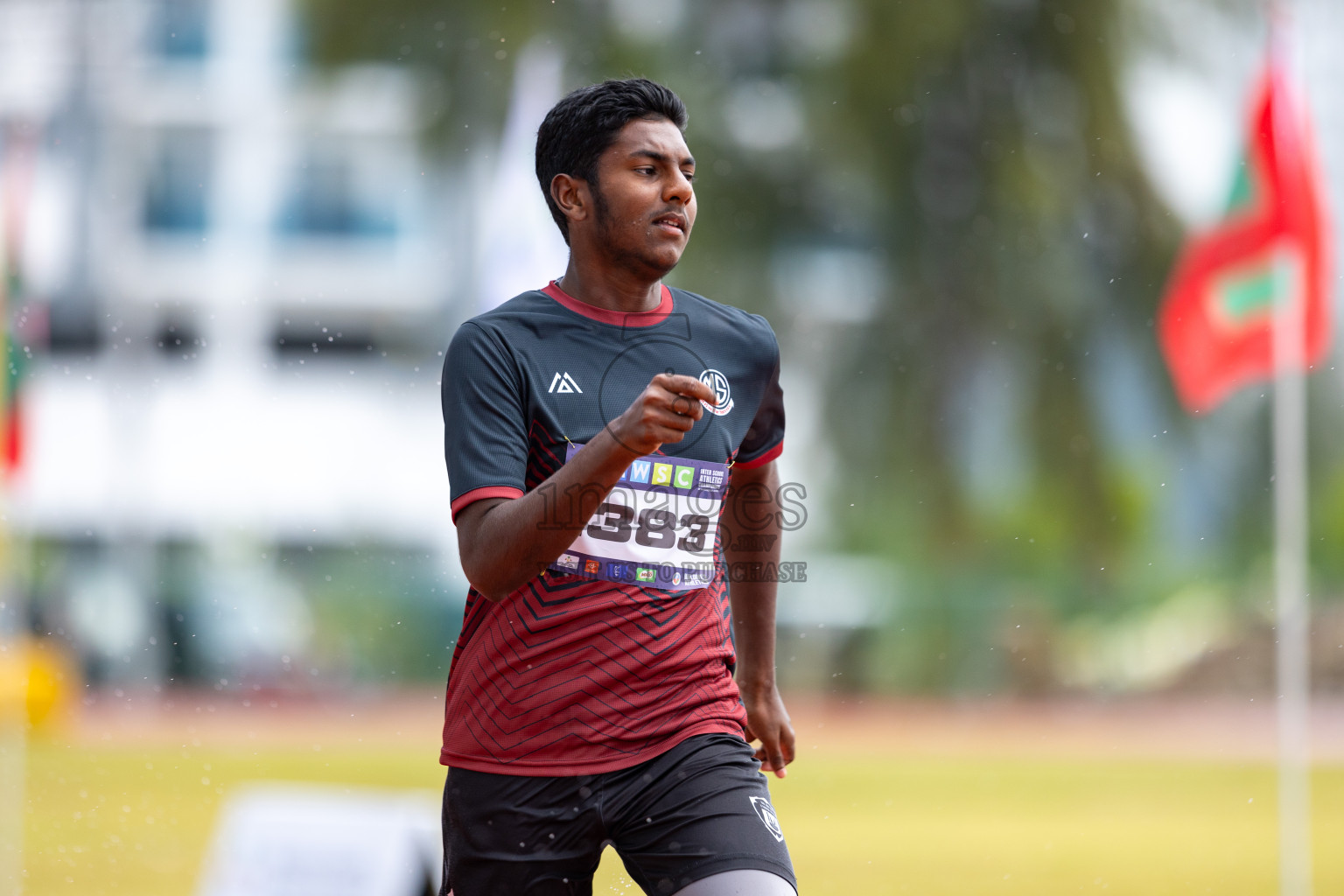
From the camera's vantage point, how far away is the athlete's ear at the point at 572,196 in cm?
269

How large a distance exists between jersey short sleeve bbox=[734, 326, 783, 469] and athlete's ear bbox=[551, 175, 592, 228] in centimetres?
42

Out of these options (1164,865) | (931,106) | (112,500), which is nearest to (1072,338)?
(931,106)

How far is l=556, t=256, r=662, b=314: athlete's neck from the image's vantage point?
8.79ft

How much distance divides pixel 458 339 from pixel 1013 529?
64.5 feet

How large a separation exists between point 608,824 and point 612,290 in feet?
2.89

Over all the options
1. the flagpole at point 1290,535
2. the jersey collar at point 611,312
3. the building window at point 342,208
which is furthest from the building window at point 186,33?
the jersey collar at point 611,312

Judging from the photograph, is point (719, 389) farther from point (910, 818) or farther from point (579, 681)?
point (910, 818)

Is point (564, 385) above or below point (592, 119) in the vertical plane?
below

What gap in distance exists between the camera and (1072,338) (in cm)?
1911

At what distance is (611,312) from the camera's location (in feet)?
8.81

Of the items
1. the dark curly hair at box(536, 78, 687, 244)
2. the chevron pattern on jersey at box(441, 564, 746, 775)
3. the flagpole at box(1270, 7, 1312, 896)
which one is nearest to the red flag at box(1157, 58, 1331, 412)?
the flagpole at box(1270, 7, 1312, 896)

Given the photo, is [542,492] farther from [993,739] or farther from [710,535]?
[993,739]

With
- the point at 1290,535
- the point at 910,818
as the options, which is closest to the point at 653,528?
the point at 1290,535

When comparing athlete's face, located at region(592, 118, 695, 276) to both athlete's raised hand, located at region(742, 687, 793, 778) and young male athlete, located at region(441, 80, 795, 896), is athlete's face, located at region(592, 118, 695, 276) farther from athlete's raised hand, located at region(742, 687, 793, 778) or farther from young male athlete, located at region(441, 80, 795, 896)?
athlete's raised hand, located at region(742, 687, 793, 778)
